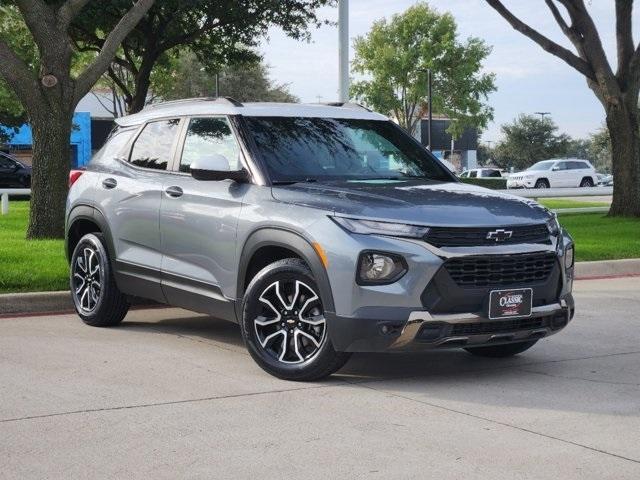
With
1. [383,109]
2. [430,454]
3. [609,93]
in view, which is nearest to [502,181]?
[383,109]

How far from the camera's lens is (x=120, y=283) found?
28.3ft

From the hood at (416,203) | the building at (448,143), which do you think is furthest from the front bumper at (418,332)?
the building at (448,143)

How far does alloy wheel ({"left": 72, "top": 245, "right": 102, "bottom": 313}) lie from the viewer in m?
8.91

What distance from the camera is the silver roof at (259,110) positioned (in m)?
7.77

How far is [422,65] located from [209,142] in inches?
2093

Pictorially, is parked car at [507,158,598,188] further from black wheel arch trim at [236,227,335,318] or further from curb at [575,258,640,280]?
black wheel arch trim at [236,227,335,318]

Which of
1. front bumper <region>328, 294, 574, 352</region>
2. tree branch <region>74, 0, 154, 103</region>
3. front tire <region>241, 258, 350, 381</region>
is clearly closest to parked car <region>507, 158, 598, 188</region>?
tree branch <region>74, 0, 154, 103</region>

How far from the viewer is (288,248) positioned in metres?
6.70

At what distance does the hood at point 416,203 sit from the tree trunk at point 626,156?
47.6 feet

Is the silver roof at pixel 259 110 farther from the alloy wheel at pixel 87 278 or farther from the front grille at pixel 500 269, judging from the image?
the front grille at pixel 500 269

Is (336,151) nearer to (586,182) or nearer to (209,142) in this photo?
(209,142)

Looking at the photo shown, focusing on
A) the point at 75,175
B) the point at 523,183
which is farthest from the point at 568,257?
the point at 523,183

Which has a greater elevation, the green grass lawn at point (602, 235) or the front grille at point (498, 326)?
the front grille at point (498, 326)

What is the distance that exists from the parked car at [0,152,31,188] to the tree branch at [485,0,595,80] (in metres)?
20.1
